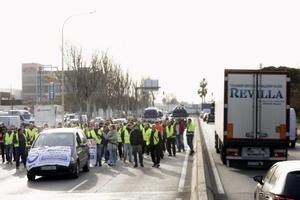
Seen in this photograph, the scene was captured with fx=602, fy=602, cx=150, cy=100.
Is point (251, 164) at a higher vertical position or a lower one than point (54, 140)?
lower

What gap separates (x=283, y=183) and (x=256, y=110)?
1328 centimetres

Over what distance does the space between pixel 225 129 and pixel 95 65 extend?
34.4 metres

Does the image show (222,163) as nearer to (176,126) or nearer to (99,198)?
(176,126)

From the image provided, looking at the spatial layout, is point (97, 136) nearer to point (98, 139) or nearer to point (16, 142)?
point (98, 139)

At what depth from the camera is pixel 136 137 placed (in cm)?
2369

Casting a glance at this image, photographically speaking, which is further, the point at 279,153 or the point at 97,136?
the point at 97,136

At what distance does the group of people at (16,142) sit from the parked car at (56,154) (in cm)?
438

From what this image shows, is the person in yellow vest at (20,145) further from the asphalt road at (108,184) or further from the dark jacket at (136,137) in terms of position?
the dark jacket at (136,137)

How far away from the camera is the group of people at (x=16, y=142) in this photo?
24.7 metres

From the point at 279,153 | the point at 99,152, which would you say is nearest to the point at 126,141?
the point at 99,152

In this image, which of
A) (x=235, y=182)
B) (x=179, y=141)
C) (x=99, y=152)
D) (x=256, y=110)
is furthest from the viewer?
(x=179, y=141)

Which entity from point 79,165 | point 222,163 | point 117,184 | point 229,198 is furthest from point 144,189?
point 222,163

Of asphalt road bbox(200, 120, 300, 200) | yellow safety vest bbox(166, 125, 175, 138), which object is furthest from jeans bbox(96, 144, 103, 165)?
yellow safety vest bbox(166, 125, 175, 138)

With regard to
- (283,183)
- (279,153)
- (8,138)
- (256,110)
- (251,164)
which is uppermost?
(256,110)
